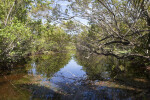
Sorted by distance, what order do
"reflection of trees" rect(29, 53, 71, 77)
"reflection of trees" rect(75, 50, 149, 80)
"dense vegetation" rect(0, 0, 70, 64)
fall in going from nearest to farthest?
"dense vegetation" rect(0, 0, 70, 64) → "reflection of trees" rect(75, 50, 149, 80) → "reflection of trees" rect(29, 53, 71, 77)

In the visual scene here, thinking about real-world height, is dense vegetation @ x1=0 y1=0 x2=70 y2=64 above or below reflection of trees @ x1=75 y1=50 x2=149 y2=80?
above

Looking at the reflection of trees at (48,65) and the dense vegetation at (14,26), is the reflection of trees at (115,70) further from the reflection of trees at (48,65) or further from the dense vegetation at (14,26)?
the dense vegetation at (14,26)

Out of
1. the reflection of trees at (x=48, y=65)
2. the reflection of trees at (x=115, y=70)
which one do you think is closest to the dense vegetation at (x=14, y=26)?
the reflection of trees at (x=48, y=65)

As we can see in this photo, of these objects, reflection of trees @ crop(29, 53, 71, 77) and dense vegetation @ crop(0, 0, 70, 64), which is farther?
reflection of trees @ crop(29, 53, 71, 77)

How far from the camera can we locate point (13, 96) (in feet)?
28.4

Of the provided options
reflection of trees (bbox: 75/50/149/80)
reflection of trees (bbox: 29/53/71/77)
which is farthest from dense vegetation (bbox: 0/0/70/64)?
reflection of trees (bbox: 75/50/149/80)

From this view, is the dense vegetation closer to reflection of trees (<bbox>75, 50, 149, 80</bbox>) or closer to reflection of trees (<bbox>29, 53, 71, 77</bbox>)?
reflection of trees (<bbox>29, 53, 71, 77</bbox>)

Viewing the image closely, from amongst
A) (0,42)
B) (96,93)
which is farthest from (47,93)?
(0,42)

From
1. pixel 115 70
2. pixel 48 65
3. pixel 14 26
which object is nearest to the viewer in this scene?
pixel 14 26

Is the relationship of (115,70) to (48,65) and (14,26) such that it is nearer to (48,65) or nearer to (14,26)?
(48,65)

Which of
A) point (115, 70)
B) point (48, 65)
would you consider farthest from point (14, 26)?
point (115, 70)

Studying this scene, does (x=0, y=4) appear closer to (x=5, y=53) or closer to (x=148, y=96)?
(x=5, y=53)

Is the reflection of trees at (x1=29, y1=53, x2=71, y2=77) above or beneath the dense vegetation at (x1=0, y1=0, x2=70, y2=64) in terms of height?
beneath

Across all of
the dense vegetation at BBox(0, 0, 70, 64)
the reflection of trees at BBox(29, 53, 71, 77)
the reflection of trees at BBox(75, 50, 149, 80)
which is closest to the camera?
the dense vegetation at BBox(0, 0, 70, 64)
